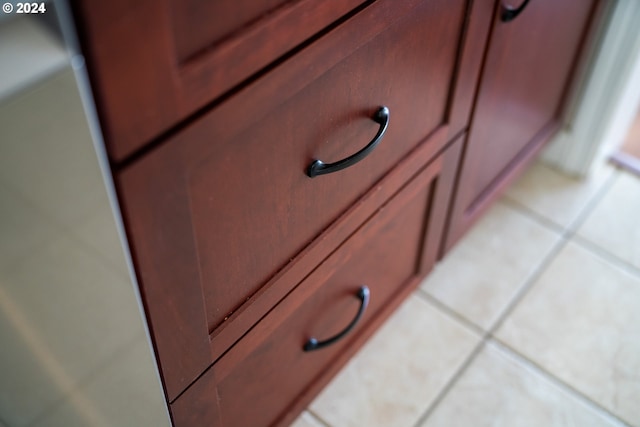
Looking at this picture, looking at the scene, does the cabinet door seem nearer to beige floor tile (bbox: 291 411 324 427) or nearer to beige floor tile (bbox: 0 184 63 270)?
beige floor tile (bbox: 291 411 324 427)

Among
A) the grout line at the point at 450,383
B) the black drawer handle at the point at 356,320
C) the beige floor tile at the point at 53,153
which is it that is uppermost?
the beige floor tile at the point at 53,153

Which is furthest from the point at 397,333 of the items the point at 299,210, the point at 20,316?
the point at 20,316

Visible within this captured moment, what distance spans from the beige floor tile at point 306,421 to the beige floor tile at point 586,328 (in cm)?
37

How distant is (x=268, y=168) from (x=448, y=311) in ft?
2.35

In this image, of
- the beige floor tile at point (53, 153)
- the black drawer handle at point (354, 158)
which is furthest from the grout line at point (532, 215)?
the beige floor tile at point (53, 153)

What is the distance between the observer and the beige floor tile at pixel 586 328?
1158 mm

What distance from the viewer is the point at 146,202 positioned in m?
0.52

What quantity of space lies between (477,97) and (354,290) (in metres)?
0.33

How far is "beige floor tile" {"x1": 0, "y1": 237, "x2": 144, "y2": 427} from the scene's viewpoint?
1.60 feet

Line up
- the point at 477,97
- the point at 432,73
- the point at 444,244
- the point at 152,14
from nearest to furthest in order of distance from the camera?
the point at 152,14 < the point at 432,73 < the point at 477,97 < the point at 444,244

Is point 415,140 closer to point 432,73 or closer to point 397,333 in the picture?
point 432,73

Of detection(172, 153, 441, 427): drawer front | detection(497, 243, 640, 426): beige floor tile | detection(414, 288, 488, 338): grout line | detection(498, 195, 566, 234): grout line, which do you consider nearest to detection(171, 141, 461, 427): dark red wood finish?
detection(172, 153, 441, 427): drawer front

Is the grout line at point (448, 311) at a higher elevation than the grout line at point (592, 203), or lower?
lower

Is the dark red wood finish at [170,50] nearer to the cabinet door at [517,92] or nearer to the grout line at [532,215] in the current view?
the cabinet door at [517,92]
